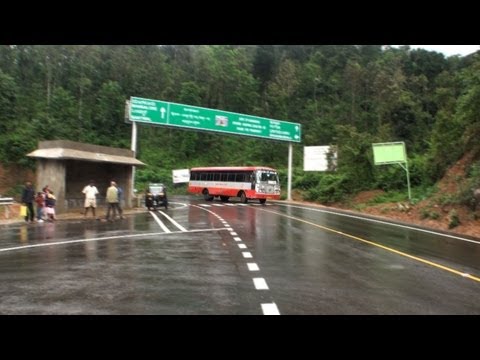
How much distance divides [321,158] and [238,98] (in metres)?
33.3

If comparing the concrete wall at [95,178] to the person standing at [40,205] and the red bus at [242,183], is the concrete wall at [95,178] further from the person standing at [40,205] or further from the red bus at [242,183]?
the red bus at [242,183]

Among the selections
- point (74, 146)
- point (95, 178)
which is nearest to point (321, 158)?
point (95, 178)

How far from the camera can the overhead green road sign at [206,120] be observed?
36438mm

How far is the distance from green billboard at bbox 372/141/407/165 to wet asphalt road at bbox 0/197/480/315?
17.3 metres

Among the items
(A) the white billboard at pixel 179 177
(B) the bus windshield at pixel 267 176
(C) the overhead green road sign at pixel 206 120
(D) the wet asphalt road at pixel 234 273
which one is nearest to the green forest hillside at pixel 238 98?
(A) the white billboard at pixel 179 177

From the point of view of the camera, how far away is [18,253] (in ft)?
39.9

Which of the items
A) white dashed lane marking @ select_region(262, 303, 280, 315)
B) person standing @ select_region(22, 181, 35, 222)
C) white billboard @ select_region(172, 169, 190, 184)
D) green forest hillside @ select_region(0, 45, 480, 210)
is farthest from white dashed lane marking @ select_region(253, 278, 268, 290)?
white billboard @ select_region(172, 169, 190, 184)

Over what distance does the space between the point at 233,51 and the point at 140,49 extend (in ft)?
54.5

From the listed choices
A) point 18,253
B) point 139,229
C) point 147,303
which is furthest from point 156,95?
point 147,303

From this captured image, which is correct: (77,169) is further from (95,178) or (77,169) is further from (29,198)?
(29,198)

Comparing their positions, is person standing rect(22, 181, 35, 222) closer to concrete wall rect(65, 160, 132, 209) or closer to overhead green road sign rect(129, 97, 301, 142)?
concrete wall rect(65, 160, 132, 209)

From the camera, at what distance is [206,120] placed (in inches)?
1607

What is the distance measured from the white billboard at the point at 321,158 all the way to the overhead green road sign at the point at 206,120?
3.99 metres
